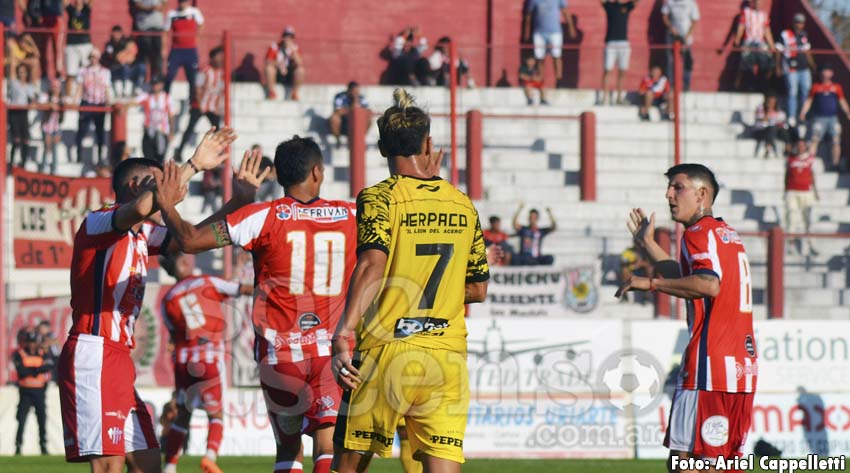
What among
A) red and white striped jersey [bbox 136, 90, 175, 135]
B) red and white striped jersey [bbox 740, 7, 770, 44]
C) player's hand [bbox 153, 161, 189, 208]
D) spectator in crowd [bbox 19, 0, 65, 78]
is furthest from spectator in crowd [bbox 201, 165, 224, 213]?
player's hand [bbox 153, 161, 189, 208]

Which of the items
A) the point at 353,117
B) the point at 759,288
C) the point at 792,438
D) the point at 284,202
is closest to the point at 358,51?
the point at 353,117

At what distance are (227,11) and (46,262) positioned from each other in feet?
35.3

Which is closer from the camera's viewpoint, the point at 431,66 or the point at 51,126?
the point at 51,126

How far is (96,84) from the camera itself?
62.0ft

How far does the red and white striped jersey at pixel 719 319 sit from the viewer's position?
27.6ft

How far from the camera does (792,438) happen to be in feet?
54.0

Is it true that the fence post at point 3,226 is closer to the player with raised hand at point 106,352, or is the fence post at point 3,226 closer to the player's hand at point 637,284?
the player with raised hand at point 106,352

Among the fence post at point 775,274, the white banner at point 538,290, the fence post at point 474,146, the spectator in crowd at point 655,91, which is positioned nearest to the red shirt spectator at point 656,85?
the spectator in crowd at point 655,91

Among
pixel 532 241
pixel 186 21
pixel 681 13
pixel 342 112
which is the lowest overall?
pixel 532 241

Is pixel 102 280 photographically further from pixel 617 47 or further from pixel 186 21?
Result: pixel 186 21

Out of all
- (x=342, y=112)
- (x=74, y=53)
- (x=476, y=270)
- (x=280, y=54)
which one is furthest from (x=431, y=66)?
(x=476, y=270)

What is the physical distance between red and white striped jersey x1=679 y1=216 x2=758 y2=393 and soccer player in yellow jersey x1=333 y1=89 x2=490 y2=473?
2196 mm

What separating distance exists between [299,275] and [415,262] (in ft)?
5.89

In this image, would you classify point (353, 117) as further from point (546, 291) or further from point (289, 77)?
point (546, 291)
